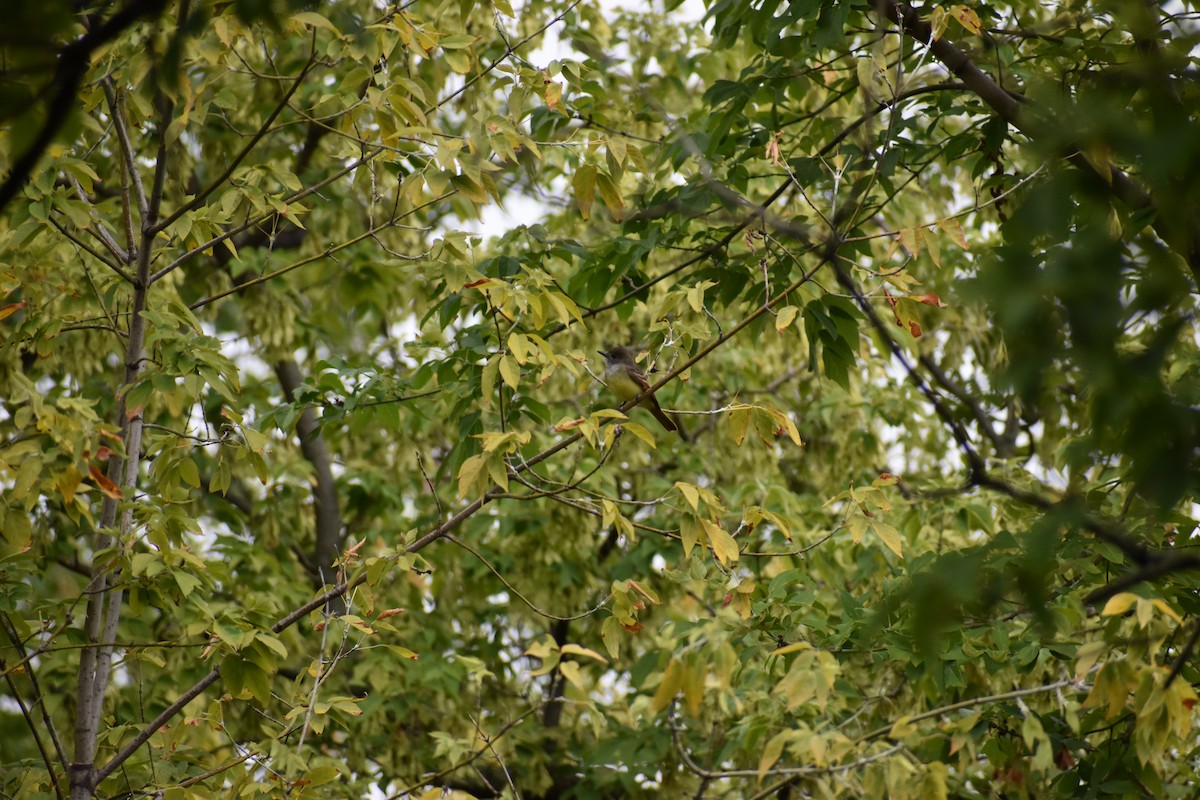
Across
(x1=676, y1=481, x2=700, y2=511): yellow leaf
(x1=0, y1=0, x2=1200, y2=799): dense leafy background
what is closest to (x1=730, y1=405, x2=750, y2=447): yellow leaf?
(x1=0, y1=0, x2=1200, y2=799): dense leafy background

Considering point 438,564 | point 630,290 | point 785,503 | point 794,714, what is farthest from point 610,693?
point 630,290

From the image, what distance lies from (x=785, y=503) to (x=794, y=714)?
5.31 feet

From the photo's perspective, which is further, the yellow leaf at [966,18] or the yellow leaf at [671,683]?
the yellow leaf at [966,18]

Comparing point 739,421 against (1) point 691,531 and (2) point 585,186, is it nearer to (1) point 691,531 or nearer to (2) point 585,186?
(1) point 691,531

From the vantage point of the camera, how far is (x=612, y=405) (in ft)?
18.9

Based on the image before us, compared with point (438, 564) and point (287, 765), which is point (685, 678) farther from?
point (438, 564)

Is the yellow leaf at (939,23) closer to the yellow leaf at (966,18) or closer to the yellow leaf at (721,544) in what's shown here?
the yellow leaf at (966,18)

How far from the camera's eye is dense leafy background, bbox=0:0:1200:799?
80.2 inches

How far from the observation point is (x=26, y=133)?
5.52ft

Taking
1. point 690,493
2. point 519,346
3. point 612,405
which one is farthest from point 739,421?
point 612,405

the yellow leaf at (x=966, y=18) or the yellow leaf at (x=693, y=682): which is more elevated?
the yellow leaf at (x=966, y=18)

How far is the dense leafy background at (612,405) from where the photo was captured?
2037mm

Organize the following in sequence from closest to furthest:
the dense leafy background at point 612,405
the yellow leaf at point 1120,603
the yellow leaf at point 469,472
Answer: the dense leafy background at point 612,405, the yellow leaf at point 1120,603, the yellow leaf at point 469,472

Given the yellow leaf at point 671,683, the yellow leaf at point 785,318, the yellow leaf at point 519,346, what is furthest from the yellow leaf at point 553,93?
the yellow leaf at point 671,683
